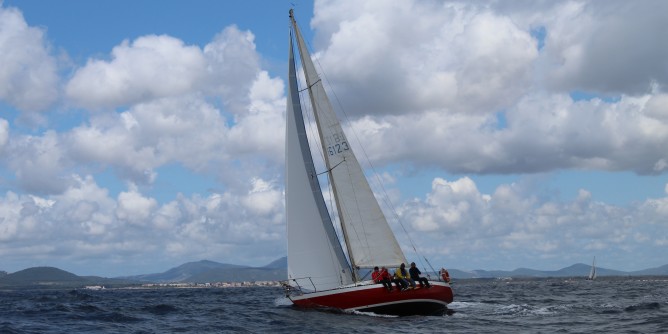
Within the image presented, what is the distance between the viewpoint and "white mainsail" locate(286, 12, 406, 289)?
1407 inches

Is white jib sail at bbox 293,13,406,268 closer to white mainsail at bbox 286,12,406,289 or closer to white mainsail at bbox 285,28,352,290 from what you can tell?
white mainsail at bbox 286,12,406,289

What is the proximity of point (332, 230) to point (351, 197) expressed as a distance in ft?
6.70

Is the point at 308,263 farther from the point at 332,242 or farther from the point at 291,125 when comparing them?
the point at 291,125

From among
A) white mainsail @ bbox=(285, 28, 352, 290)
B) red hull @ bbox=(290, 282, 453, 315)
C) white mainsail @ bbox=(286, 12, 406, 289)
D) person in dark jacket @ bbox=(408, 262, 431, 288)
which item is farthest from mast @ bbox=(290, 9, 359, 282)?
person in dark jacket @ bbox=(408, 262, 431, 288)

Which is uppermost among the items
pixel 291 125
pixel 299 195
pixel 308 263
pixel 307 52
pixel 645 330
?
pixel 307 52

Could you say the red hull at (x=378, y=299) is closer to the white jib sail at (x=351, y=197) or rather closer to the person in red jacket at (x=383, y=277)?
the person in red jacket at (x=383, y=277)

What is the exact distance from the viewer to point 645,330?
95.9 ft

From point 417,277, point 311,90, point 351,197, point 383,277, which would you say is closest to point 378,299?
point 383,277

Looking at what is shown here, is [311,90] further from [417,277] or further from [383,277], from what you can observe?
[417,277]

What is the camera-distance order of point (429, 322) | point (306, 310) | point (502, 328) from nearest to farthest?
1. point (502, 328)
2. point (429, 322)
3. point (306, 310)

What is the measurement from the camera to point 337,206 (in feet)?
117

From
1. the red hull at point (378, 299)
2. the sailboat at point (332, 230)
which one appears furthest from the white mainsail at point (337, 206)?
the red hull at point (378, 299)

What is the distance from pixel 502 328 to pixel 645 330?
18.3ft

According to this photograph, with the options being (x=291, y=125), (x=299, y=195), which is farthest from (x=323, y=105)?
(x=299, y=195)
